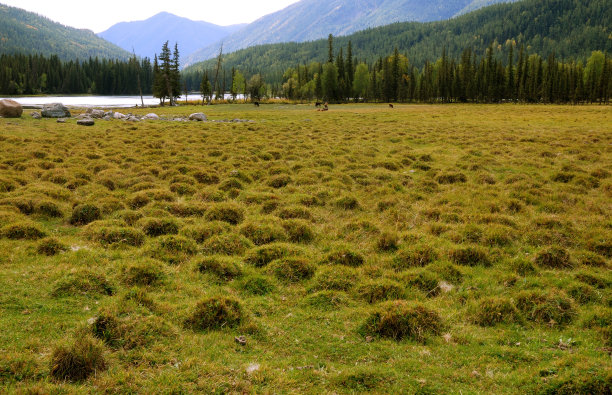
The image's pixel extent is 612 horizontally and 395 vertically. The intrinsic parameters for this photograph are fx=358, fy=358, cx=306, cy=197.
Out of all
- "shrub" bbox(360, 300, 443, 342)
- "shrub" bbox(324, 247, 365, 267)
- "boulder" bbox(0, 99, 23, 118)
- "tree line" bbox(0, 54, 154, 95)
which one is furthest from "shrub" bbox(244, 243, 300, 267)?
"tree line" bbox(0, 54, 154, 95)

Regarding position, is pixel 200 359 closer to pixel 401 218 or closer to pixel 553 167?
pixel 401 218

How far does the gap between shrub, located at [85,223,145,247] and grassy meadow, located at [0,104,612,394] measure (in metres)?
0.06

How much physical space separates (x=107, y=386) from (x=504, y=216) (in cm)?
1173

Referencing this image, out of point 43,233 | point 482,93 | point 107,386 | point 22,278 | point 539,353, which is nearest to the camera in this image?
point 107,386

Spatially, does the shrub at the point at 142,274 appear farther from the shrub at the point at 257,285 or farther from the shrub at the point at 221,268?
the shrub at the point at 257,285

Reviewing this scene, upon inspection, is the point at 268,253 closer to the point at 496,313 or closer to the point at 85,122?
the point at 496,313

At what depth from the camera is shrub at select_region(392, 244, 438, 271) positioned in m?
8.77

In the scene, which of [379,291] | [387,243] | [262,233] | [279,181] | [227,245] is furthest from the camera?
[279,181]

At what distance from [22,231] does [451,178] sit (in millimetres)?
16805

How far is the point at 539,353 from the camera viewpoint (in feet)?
18.3

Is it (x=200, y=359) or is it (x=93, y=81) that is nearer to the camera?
(x=200, y=359)

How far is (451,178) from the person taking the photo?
17.5 meters

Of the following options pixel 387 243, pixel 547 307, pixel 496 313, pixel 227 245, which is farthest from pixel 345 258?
pixel 547 307

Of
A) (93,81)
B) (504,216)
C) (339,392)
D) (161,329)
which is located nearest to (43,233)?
(161,329)
